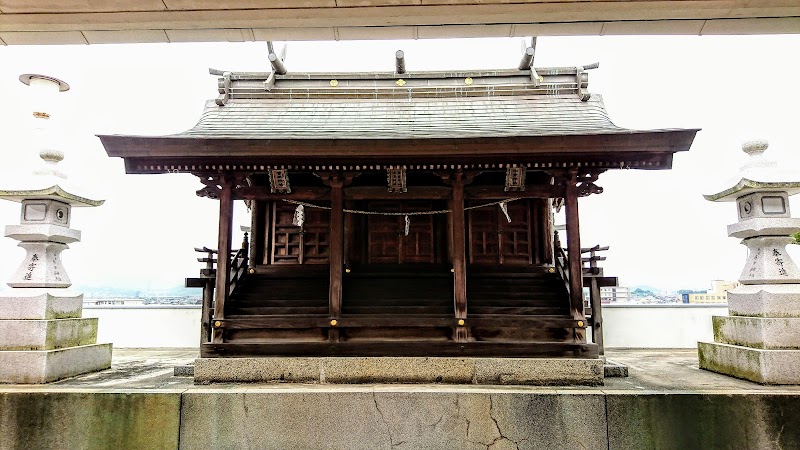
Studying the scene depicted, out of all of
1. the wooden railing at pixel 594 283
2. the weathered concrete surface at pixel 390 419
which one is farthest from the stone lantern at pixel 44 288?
the wooden railing at pixel 594 283

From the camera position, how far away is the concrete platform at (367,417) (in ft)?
20.5

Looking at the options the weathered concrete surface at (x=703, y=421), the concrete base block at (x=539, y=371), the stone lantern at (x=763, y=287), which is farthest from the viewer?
the concrete base block at (x=539, y=371)

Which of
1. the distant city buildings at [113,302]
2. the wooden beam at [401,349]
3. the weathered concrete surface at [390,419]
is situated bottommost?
the weathered concrete surface at [390,419]

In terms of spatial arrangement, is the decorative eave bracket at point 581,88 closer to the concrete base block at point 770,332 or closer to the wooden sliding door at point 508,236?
the wooden sliding door at point 508,236

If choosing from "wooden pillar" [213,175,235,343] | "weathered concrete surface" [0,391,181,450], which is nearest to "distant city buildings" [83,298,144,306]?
"wooden pillar" [213,175,235,343]

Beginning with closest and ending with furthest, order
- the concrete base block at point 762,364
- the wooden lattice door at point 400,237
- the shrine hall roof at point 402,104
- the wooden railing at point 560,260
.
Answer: the concrete base block at point 762,364, the shrine hall roof at point 402,104, the wooden railing at point 560,260, the wooden lattice door at point 400,237

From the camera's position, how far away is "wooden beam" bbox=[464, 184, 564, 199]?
8.20m

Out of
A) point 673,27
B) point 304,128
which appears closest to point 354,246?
point 304,128

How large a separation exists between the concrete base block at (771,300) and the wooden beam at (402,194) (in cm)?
548

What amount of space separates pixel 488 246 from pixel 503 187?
2.19 meters

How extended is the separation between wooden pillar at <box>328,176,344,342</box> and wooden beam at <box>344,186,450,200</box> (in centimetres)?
22

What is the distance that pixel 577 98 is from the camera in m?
10.3

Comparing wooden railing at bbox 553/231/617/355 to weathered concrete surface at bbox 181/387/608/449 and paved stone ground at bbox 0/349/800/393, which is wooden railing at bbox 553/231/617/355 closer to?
paved stone ground at bbox 0/349/800/393

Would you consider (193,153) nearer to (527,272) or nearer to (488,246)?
(488,246)
